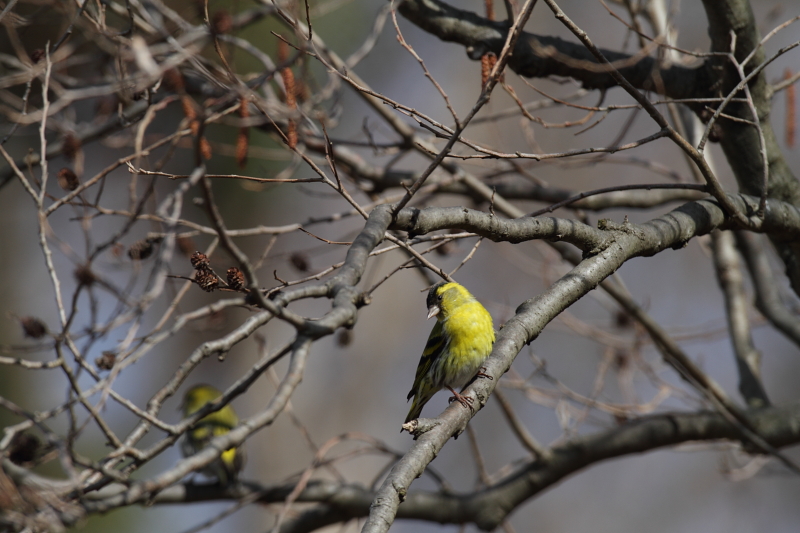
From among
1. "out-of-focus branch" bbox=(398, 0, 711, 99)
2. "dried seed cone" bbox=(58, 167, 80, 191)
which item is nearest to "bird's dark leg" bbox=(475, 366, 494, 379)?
"out-of-focus branch" bbox=(398, 0, 711, 99)

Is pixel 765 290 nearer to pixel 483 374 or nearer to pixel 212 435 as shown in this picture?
pixel 483 374

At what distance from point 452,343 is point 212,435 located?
3431 mm

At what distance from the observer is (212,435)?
6484 mm

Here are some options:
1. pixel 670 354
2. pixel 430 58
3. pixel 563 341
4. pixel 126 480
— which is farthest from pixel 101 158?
pixel 126 480

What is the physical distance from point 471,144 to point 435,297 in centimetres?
195

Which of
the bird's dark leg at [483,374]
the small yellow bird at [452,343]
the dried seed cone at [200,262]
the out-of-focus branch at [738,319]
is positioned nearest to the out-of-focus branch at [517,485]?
the out-of-focus branch at [738,319]

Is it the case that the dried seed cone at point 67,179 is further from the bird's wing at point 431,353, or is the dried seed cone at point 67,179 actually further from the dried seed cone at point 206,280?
the bird's wing at point 431,353

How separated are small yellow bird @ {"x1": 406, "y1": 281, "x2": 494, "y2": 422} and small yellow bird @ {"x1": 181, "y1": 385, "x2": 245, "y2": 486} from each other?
244 cm

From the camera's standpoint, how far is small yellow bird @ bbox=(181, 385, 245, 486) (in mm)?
5988

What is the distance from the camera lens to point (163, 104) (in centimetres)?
355

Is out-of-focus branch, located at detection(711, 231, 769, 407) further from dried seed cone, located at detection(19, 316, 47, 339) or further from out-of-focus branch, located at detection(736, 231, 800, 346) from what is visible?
dried seed cone, located at detection(19, 316, 47, 339)

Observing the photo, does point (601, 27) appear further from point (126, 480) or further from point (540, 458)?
point (126, 480)

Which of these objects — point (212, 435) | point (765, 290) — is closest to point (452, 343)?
point (765, 290)

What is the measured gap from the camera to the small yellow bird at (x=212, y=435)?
19.6 feet
